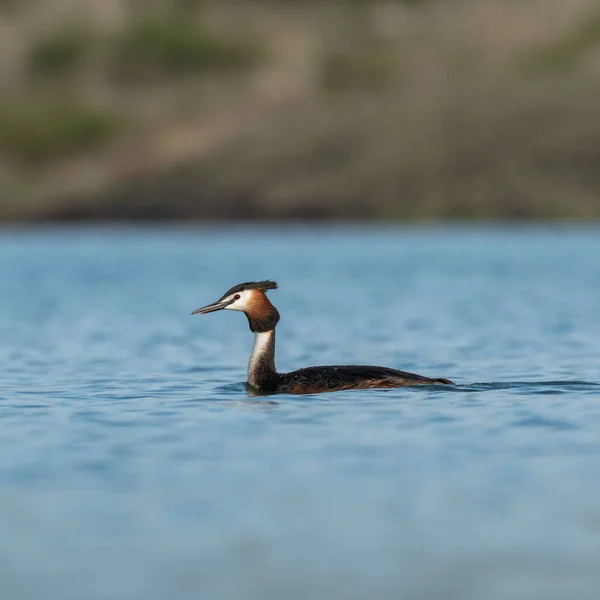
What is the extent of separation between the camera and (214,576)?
12.1 metres

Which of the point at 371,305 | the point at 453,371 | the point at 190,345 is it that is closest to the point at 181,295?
the point at 371,305

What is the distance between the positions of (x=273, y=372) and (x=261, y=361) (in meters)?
0.23

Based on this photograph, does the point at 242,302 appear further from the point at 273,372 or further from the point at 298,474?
the point at 298,474

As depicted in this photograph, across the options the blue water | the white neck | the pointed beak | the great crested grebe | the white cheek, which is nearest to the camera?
the blue water

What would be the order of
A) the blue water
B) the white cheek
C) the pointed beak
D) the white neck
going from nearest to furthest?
the blue water < the pointed beak < the white neck < the white cheek

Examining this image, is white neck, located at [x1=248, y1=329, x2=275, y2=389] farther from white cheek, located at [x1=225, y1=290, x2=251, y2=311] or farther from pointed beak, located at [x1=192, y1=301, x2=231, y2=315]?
pointed beak, located at [x1=192, y1=301, x2=231, y2=315]

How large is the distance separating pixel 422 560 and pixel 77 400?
1042cm

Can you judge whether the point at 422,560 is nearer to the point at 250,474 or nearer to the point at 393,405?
the point at 250,474

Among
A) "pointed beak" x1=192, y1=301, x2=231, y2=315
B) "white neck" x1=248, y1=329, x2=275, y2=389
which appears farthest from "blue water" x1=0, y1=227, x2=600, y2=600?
"pointed beak" x1=192, y1=301, x2=231, y2=315

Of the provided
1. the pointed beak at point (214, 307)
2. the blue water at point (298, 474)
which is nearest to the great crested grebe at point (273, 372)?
the pointed beak at point (214, 307)

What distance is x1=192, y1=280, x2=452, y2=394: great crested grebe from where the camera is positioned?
2175 cm

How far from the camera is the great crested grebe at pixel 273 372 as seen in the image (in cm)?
2175

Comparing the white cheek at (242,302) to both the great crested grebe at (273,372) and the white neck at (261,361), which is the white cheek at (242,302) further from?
the white neck at (261,361)

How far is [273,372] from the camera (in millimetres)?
22375
